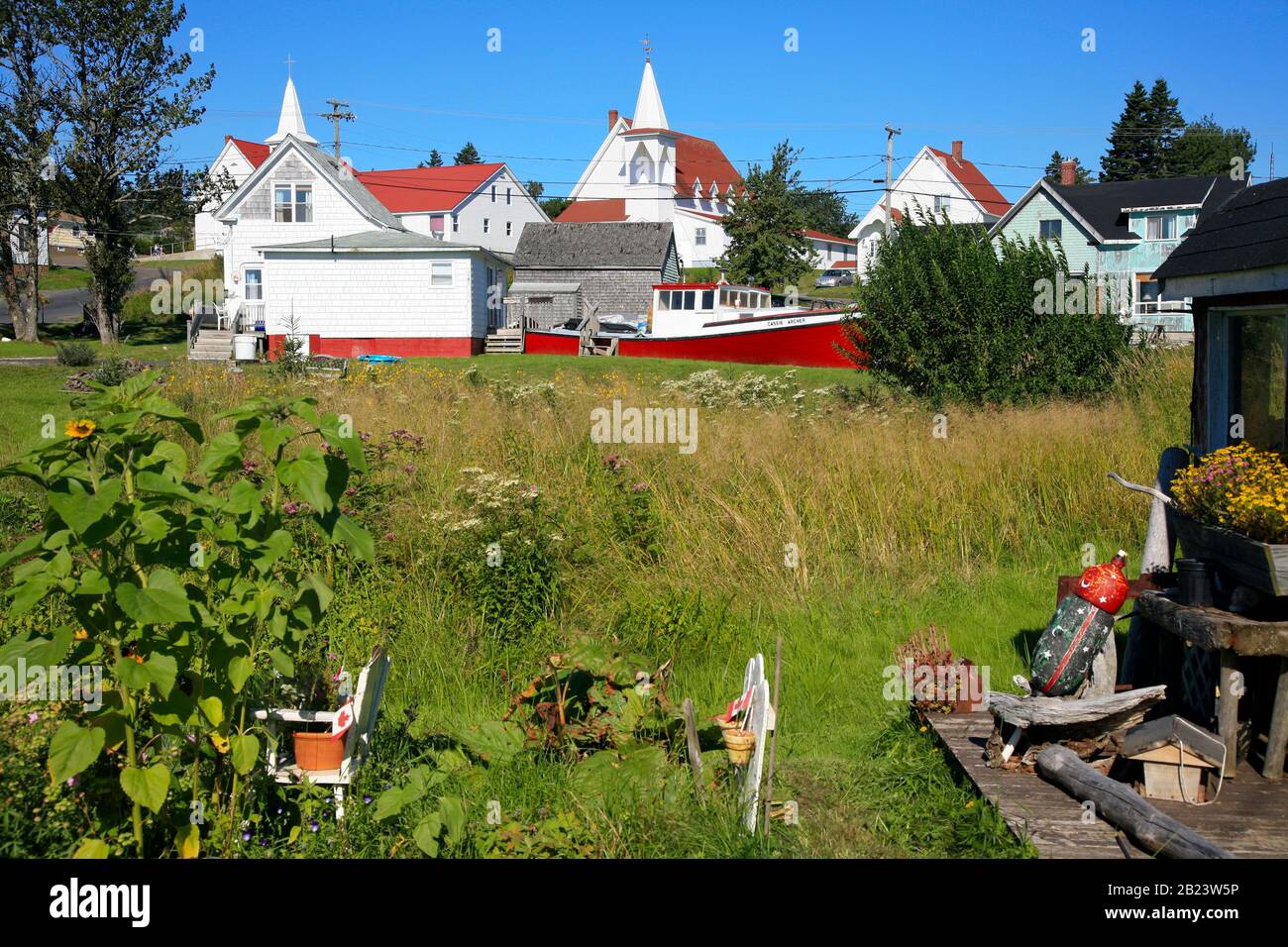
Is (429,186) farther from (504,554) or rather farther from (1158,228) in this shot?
(504,554)

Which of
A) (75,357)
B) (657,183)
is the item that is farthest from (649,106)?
(75,357)

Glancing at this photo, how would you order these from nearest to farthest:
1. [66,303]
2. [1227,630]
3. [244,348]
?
[1227,630], [244,348], [66,303]

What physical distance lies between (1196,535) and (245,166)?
77390mm

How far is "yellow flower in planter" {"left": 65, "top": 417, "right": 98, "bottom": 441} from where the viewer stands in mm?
3598

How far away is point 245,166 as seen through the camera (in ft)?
243

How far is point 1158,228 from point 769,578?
147 feet

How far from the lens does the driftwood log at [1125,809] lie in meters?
4.42

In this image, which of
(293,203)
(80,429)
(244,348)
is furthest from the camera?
(293,203)

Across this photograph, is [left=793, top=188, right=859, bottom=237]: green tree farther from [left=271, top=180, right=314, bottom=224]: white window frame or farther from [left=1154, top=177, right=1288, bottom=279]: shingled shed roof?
[left=1154, top=177, right=1288, bottom=279]: shingled shed roof

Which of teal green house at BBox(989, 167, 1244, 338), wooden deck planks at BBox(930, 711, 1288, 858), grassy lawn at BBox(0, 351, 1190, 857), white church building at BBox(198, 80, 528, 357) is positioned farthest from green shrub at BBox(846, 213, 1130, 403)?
teal green house at BBox(989, 167, 1244, 338)

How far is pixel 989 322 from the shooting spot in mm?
17234

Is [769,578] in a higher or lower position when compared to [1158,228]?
lower

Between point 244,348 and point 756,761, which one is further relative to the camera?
point 244,348
